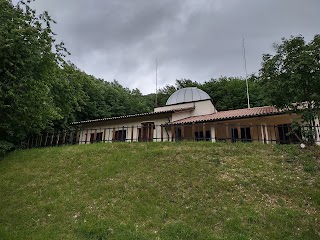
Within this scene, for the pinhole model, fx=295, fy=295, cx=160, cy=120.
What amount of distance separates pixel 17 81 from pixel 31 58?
2.98ft

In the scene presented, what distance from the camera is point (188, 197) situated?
9.52m

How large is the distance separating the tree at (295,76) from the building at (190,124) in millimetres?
4187

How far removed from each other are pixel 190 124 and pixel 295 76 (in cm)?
741

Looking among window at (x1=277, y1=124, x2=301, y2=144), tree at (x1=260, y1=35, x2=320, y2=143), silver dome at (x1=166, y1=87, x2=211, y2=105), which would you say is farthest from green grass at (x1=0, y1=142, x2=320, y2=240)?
silver dome at (x1=166, y1=87, x2=211, y2=105)

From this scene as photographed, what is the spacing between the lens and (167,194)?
32.2 feet

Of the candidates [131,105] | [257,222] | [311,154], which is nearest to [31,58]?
[257,222]

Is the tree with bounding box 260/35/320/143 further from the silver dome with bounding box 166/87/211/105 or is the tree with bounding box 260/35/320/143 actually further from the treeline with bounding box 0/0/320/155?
the silver dome with bounding box 166/87/211/105

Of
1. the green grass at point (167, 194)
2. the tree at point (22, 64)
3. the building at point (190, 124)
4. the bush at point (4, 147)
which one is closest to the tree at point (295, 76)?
the green grass at point (167, 194)

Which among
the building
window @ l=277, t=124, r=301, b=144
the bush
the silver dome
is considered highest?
the silver dome

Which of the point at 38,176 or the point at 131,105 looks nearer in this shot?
the point at 38,176

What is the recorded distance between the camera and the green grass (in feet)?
25.9

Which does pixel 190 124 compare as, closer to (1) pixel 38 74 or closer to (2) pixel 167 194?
(2) pixel 167 194

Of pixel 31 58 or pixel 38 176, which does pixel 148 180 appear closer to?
pixel 38 176

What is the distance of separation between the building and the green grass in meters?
4.31
